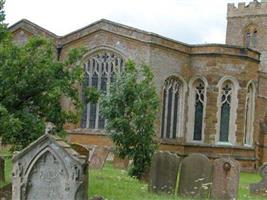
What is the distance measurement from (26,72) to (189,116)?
15592mm

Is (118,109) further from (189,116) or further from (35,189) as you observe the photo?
(189,116)

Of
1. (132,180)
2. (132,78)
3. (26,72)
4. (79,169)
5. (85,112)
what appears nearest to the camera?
(79,169)

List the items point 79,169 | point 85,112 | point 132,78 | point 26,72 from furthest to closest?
point 85,112
point 132,78
point 26,72
point 79,169

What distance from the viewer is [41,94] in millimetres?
14180

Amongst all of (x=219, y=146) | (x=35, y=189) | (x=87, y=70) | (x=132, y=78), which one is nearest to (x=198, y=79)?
(x=219, y=146)

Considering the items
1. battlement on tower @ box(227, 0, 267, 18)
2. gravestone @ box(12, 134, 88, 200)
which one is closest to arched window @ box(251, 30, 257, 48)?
battlement on tower @ box(227, 0, 267, 18)

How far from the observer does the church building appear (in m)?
27.3

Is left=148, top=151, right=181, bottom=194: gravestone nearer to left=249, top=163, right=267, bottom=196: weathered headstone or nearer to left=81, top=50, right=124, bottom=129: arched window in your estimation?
left=249, top=163, right=267, bottom=196: weathered headstone

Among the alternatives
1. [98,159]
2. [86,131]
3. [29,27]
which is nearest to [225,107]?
[86,131]

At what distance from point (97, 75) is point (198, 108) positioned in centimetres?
482

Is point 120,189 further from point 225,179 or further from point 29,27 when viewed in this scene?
point 29,27

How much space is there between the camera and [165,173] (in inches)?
560

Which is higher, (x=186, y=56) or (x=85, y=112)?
(x=186, y=56)

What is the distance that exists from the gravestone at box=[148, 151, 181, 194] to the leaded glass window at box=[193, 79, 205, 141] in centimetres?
1437
